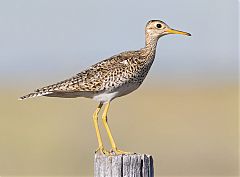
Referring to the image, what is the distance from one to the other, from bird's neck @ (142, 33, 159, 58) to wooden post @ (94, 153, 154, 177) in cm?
353

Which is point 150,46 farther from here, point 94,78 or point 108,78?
point 94,78

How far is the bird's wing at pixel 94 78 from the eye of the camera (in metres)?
13.4

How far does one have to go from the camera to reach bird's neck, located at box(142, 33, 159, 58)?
14.3m

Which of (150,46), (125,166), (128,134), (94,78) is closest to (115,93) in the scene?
(94,78)

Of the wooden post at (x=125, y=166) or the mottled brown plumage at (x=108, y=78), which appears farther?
the mottled brown plumage at (x=108, y=78)

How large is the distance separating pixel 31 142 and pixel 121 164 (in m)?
16.7

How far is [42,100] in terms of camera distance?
36062 millimetres

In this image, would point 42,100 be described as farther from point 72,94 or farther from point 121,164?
point 121,164

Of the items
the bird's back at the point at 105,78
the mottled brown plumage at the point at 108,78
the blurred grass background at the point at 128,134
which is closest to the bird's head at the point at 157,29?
the mottled brown plumage at the point at 108,78

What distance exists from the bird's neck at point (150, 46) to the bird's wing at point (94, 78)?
0.87 ft

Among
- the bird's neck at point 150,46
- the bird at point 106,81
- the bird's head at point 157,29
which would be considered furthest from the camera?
the bird's head at point 157,29

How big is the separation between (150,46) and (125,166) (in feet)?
12.7

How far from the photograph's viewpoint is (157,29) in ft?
47.8

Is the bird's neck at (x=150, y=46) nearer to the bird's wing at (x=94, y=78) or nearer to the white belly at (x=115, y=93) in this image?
the bird's wing at (x=94, y=78)
